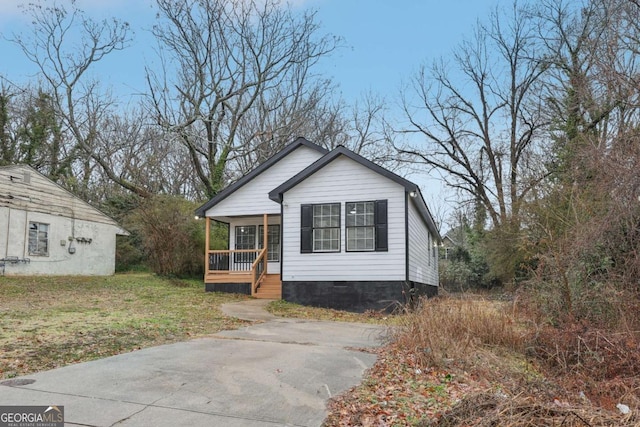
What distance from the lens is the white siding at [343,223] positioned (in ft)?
42.0

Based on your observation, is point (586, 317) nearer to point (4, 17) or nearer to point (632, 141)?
point (632, 141)

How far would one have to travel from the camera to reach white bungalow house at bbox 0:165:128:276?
1745 centimetres

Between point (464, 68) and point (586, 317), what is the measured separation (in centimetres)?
2183

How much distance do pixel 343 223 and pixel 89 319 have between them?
22.8ft

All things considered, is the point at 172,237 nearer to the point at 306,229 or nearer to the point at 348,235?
the point at 306,229

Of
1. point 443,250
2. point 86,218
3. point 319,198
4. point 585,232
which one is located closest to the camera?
point 585,232

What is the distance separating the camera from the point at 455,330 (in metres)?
7.06

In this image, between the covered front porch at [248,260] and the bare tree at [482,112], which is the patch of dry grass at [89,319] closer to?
the covered front porch at [248,260]

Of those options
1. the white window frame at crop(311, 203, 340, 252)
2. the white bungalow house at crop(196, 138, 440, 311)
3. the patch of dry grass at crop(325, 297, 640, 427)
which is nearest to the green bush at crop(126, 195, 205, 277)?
the white bungalow house at crop(196, 138, 440, 311)

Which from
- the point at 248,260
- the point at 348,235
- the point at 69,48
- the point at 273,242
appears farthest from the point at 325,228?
the point at 69,48

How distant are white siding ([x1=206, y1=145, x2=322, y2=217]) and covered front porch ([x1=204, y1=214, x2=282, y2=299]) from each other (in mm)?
427

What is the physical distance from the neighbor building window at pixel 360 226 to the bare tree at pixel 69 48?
14842mm

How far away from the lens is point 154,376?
5.03 meters

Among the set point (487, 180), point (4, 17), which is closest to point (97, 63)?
point (4, 17)
